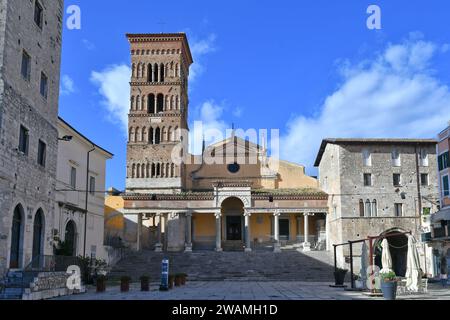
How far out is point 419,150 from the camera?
137ft

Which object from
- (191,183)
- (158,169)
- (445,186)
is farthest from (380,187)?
(158,169)

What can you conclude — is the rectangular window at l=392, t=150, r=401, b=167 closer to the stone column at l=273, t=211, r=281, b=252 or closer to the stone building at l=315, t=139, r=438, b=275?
the stone building at l=315, t=139, r=438, b=275

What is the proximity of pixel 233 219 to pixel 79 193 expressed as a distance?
68.1 feet

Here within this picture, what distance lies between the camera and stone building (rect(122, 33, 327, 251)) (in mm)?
45500

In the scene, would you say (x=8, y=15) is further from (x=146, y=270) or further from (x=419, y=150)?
(x=419, y=150)

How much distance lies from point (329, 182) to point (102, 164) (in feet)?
64.5

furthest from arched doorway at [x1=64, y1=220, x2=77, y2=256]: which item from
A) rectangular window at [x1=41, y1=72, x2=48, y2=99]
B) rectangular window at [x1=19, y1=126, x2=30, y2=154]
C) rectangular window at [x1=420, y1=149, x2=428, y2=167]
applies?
rectangular window at [x1=420, y1=149, x2=428, y2=167]

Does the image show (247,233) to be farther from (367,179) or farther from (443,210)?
(443,210)

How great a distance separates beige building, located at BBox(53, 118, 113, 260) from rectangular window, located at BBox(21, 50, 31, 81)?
5.36 meters

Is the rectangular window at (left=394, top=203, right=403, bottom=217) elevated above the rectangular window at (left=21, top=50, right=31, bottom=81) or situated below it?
below

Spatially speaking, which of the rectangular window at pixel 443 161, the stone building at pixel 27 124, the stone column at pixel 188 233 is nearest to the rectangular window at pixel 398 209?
the rectangular window at pixel 443 161

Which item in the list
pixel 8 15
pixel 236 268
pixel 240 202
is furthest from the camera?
pixel 240 202
